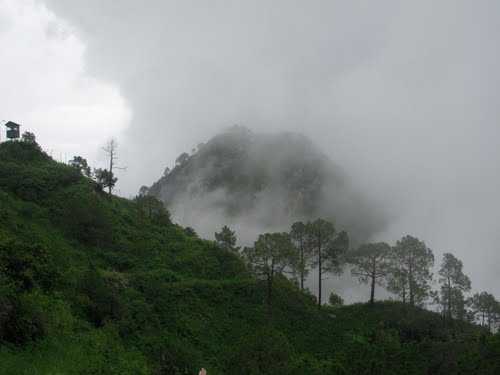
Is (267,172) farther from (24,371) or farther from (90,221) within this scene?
(24,371)

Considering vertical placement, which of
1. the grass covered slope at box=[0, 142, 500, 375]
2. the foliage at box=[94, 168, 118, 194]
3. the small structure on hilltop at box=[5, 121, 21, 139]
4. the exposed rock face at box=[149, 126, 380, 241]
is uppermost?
the exposed rock face at box=[149, 126, 380, 241]

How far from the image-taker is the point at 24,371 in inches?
562

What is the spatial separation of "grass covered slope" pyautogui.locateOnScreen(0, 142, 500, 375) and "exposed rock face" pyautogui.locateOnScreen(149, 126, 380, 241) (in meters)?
82.7

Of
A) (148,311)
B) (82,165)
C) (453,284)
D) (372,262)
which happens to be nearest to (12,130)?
(82,165)

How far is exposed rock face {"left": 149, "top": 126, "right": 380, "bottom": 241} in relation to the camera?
149250 millimetres

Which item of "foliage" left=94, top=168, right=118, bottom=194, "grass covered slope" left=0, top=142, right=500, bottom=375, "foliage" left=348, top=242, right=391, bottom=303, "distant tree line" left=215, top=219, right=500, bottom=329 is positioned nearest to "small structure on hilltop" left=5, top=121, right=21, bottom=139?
"grass covered slope" left=0, top=142, right=500, bottom=375

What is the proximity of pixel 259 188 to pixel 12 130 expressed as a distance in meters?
106

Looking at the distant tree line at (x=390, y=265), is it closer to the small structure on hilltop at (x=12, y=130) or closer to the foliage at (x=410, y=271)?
the foliage at (x=410, y=271)

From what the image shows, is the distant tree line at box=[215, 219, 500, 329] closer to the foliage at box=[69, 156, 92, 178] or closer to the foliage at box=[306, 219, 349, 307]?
the foliage at box=[306, 219, 349, 307]

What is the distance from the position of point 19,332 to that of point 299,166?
155 metres

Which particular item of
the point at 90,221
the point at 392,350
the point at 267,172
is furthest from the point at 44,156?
the point at 267,172

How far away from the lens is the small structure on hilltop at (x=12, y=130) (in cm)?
6350

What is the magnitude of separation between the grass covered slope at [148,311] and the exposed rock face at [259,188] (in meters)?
82.7

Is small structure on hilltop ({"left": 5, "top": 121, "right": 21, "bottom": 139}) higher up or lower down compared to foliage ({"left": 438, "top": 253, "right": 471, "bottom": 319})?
higher up
